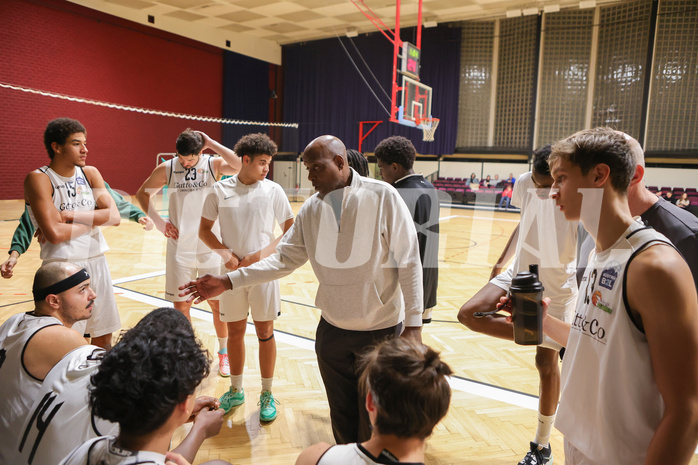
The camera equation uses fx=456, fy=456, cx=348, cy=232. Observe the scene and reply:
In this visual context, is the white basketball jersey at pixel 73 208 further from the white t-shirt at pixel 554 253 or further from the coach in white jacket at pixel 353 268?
the white t-shirt at pixel 554 253

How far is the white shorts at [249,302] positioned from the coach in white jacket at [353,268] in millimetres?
872

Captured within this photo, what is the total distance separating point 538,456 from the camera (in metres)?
2.78

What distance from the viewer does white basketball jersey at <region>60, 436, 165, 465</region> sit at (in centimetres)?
124

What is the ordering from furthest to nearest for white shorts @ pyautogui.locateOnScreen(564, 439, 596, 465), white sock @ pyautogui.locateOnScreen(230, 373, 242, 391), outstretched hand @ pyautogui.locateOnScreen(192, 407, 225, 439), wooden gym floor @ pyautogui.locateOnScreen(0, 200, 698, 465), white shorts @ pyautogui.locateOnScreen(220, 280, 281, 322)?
1. white sock @ pyautogui.locateOnScreen(230, 373, 242, 391)
2. white shorts @ pyautogui.locateOnScreen(220, 280, 281, 322)
3. wooden gym floor @ pyautogui.locateOnScreen(0, 200, 698, 465)
4. outstretched hand @ pyautogui.locateOnScreen(192, 407, 225, 439)
5. white shorts @ pyautogui.locateOnScreen(564, 439, 596, 465)

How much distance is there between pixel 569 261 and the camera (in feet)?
9.45

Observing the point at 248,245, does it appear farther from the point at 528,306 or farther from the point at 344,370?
the point at 528,306

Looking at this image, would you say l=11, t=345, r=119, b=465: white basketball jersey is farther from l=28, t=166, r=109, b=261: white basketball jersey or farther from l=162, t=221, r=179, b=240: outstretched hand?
l=162, t=221, r=179, b=240: outstretched hand

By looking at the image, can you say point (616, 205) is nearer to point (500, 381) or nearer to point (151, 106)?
point (500, 381)

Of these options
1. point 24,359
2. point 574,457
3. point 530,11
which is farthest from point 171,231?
point 530,11

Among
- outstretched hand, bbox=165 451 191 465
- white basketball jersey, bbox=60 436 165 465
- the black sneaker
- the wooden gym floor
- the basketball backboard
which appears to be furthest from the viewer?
the basketball backboard

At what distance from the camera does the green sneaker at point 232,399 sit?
3.42m

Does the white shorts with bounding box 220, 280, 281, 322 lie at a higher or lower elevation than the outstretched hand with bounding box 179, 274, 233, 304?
lower

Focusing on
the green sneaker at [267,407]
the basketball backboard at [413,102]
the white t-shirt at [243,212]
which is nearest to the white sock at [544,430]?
the green sneaker at [267,407]

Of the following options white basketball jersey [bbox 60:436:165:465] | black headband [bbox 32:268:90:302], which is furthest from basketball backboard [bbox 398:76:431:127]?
white basketball jersey [bbox 60:436:165:465]
